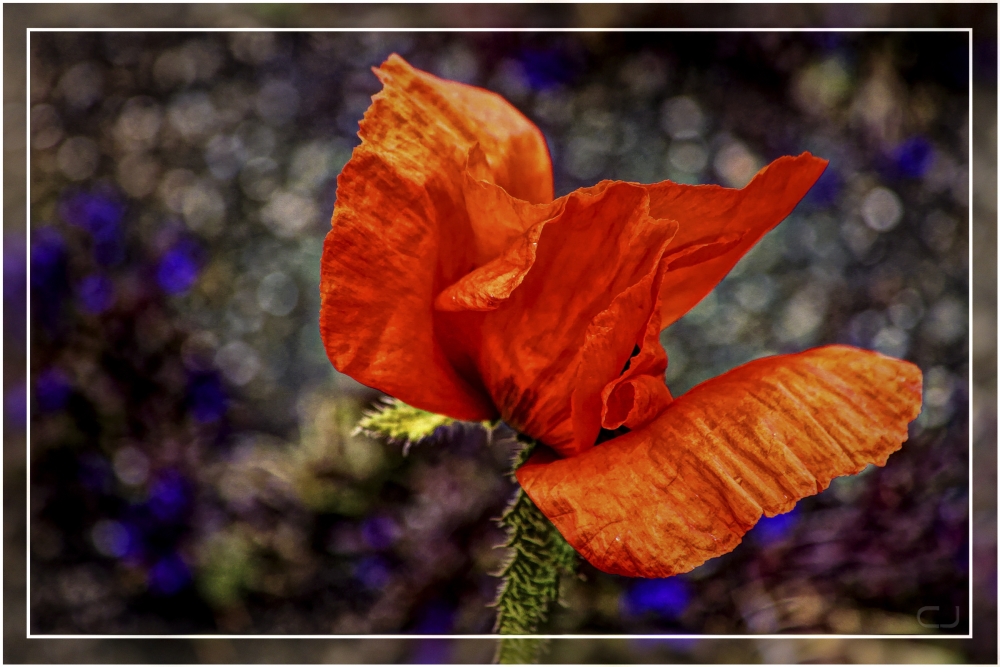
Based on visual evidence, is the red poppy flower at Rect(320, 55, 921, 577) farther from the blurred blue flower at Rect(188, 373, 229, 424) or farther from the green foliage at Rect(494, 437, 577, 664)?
the blurred blue flower at Rect(188, 373, 229, 424)

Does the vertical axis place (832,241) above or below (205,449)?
above

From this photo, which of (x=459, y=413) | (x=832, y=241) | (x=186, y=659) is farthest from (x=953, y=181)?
(x=186, y=659)

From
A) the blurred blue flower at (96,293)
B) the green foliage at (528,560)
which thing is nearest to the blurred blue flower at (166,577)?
the blurred blue flower at (96,293)

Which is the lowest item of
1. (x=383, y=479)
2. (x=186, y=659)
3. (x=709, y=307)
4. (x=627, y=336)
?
(x=186, y=659)

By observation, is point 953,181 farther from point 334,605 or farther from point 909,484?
point 334,605

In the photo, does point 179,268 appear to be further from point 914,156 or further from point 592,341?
point 914,156

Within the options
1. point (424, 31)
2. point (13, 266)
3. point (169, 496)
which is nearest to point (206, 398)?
point (169, 496)

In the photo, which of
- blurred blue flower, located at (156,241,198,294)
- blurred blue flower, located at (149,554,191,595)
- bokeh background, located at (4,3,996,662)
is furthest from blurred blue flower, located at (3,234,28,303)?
blurred blue flower, located at (149,554,191,595)
